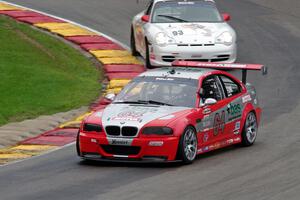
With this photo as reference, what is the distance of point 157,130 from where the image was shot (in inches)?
595

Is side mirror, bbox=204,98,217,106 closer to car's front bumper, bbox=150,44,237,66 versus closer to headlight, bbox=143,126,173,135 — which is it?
headlight, bbox=143,126,173,135

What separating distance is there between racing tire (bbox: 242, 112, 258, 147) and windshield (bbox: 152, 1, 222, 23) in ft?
27.8

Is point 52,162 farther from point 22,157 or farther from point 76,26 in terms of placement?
point 76,26

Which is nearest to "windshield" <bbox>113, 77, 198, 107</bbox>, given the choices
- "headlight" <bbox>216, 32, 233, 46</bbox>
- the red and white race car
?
the red and white race car

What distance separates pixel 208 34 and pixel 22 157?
9.12m

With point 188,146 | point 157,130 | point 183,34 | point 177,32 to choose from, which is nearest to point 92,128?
point 157,130

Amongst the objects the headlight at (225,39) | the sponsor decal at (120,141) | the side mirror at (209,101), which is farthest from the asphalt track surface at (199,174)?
the headlight at (225,39)

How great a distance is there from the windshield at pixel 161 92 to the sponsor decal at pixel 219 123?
0.52 m

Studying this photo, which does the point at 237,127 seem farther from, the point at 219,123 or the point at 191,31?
the point at 191,31

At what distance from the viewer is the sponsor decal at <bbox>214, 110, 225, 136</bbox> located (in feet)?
53.6

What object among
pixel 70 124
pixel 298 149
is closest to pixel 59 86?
pixel 70 124

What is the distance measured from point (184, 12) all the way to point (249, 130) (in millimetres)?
8992

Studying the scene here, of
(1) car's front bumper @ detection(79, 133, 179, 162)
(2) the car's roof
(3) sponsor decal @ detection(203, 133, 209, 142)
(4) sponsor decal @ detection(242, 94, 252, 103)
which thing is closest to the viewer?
(1) car's front bumper @ detection(79, 133, 179, 162)

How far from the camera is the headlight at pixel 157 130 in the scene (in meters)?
15.1
